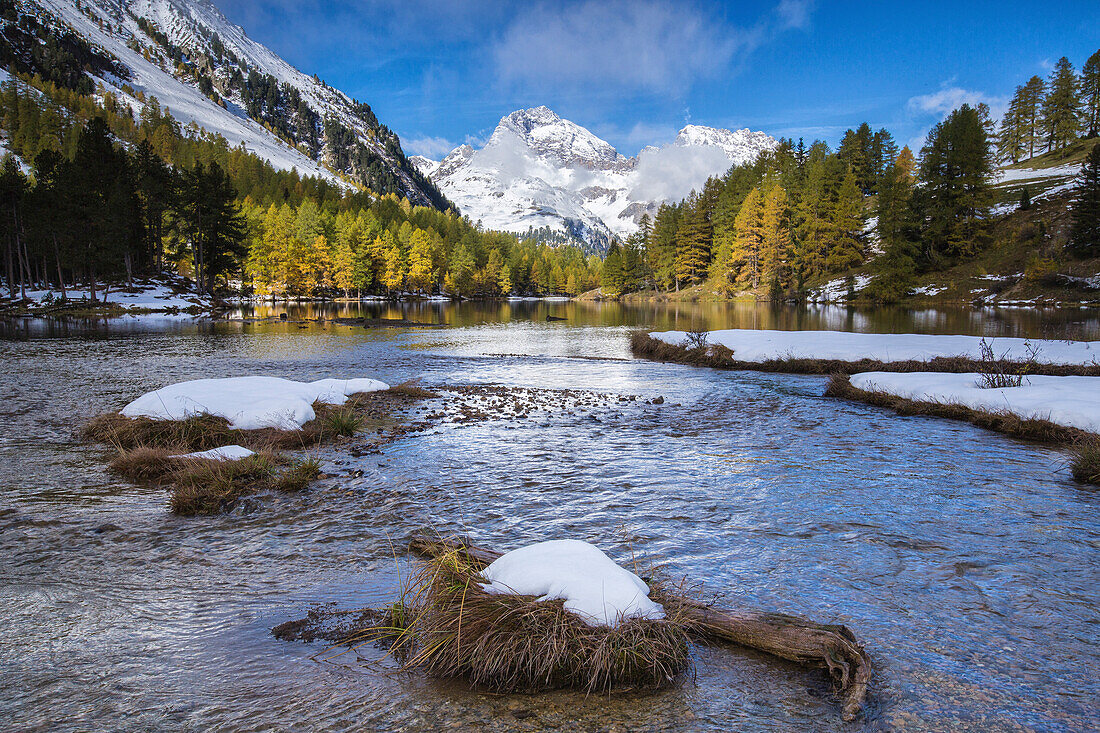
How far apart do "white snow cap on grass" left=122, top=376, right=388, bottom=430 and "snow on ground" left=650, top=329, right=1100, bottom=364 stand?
18715 mm

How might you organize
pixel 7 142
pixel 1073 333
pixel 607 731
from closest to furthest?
pixel 607 731, pixel 1073 333, pixel 7 142

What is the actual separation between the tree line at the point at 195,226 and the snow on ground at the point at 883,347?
64.1m

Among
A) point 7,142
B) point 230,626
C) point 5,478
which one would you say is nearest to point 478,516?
point 230,626

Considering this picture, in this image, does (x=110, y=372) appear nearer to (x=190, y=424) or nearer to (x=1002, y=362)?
(x=190, y=424)

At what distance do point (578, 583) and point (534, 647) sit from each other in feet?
2.16

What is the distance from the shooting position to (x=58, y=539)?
6738 millimetres

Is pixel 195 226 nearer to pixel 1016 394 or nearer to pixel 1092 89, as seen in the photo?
pixel 1016 394

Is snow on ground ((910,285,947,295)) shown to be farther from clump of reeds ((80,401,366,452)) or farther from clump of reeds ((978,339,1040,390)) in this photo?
clump of reeds ((80,401,366,452))

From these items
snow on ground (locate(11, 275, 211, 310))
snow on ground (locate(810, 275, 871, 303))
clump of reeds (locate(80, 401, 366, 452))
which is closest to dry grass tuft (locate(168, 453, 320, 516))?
clump of reeds (locate(80, 401, 366, 452))

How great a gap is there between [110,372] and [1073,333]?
4280cm

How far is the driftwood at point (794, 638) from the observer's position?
12.9ft

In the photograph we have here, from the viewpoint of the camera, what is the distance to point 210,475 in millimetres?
8430

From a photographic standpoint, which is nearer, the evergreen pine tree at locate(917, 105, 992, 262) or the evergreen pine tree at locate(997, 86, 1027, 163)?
the evergreen pine tree at locate(917, 105, 992, 262)

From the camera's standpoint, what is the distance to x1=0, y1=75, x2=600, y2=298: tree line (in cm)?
5825
